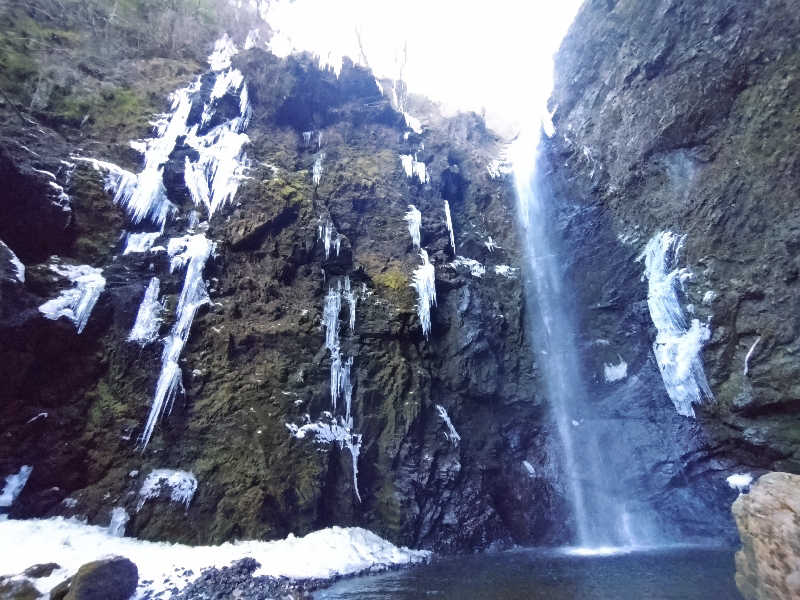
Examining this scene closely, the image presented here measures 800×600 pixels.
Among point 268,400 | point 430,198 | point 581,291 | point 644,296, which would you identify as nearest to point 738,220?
point 644,296

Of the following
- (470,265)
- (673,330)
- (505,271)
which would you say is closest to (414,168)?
(470,265)

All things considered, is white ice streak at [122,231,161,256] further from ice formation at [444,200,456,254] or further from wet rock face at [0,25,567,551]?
ice formation at [444,200,456,254]

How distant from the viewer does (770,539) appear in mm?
6305

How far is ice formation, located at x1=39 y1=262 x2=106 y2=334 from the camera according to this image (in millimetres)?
12156

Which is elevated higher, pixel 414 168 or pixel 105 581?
pixel 414 168

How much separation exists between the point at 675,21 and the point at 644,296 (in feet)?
37.6

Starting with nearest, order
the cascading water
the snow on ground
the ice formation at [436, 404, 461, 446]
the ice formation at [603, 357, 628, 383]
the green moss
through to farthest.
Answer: the snow on ground
the ice formation at [436, 404, 461, 446]
the cascading water
the ice formation at [603, 357, 628, 383]
the green moss

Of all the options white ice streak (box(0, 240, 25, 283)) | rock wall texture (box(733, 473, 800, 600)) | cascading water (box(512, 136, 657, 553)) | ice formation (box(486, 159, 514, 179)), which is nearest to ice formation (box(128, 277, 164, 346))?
white ice streak (box(0, 240, 25, 283))

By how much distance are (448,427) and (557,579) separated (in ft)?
20.5

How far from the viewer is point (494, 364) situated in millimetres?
17438

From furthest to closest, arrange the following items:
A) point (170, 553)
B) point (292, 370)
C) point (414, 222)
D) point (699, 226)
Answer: point (414, 222) < point (699, 226) < point (292, 370) < point (170, 553)

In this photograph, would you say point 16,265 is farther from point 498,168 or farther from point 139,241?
point 498,168

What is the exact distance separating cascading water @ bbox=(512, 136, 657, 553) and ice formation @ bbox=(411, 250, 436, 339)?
4.79 metres

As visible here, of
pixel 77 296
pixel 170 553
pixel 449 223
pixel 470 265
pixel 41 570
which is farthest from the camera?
pixel 449 223
